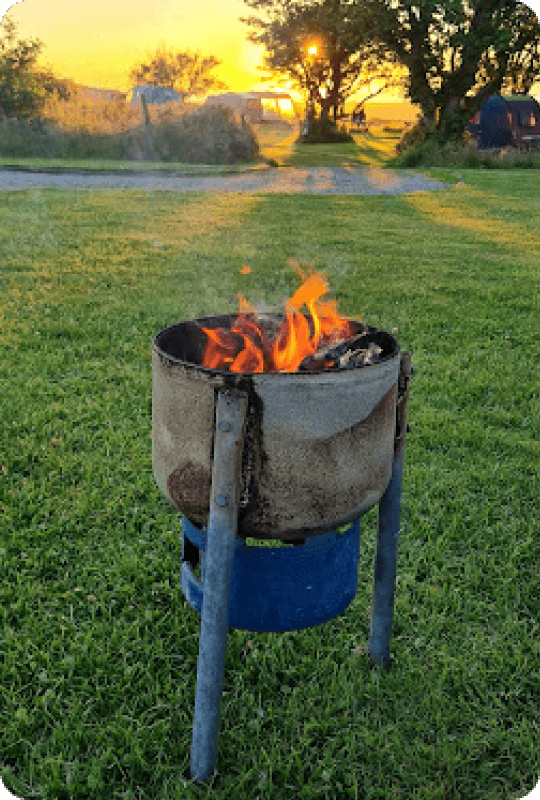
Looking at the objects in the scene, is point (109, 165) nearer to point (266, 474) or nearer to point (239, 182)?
point (239, 182)

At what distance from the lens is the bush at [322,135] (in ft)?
132

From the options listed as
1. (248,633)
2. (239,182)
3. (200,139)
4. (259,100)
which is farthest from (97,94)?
(259,100)

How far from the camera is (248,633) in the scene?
2760 millimetres

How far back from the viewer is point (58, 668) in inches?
98.8

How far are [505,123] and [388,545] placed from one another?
1193 inches

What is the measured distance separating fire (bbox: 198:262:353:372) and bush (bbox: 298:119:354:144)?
40.5 metres

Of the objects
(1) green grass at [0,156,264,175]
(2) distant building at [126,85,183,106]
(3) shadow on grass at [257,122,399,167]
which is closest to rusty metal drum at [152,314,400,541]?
(1) green grass at [0,156,264,175]

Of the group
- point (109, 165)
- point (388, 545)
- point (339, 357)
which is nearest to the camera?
point (339, 357)

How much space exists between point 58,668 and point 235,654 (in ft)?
2.14

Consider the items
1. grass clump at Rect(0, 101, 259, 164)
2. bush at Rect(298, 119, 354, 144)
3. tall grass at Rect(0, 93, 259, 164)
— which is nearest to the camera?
tall grass at Rect(0, 93, 259, 164)

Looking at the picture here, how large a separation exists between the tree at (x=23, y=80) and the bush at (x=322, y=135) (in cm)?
1892

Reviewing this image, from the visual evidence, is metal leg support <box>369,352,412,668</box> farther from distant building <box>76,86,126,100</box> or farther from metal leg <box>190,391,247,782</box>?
distant building <box>76,86,126,100</box>

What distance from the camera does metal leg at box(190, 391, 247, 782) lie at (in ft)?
5.71

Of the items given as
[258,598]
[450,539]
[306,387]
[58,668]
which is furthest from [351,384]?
[450,539]
